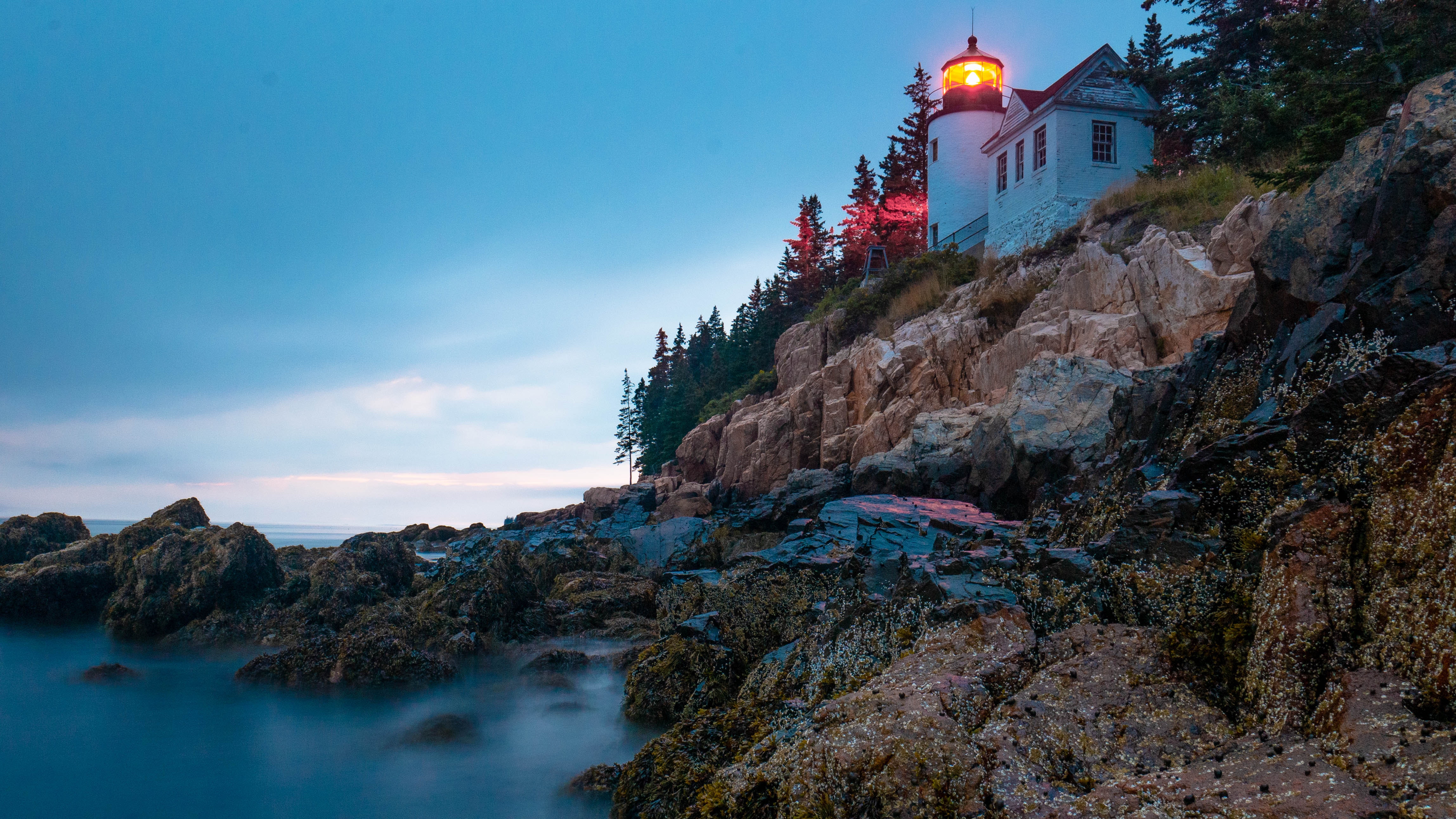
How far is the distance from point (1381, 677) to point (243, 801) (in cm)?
1297

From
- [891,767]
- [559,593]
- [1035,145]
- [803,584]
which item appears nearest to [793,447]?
[559,593]

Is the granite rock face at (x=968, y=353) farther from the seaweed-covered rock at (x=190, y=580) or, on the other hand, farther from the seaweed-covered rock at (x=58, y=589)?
the seaweed-covered rock at (x=58, y=589)

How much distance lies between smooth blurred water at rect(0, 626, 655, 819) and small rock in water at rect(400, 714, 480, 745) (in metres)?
0.17

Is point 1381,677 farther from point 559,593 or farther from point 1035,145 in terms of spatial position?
point 1035,145

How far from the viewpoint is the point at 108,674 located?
16.7 metres

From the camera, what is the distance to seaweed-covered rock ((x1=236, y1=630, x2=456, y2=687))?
605 inches

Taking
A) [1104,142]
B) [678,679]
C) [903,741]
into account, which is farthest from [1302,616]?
[1104,142]

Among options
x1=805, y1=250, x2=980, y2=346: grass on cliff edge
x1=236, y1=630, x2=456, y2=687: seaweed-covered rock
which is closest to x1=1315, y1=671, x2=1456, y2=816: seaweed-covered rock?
x1=236, y1=630, x2=456, y2=687: seaweed-covered rock

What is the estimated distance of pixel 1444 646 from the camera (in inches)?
168

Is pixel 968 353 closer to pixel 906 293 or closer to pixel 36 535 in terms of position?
pixel 906 293

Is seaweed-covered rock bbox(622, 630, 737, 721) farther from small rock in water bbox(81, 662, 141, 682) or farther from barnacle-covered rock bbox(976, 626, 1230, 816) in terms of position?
small rock in water bbox(81, 662, 141, 682)

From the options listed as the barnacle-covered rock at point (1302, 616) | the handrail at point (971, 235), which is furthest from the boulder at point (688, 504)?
the barnacle-covered rock at point (1302, 616)

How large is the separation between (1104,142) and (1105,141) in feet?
0.06

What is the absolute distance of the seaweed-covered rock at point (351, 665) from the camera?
50.4 feet
